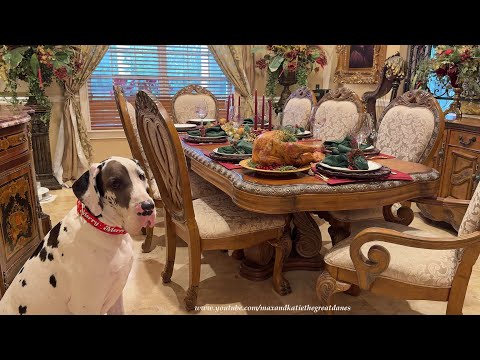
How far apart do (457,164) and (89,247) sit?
9.94 feet

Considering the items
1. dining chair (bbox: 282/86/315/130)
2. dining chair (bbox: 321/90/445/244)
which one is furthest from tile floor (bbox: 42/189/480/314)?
dining chair (bbox: 282/86/315/130)

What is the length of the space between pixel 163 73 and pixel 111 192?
4186 mm

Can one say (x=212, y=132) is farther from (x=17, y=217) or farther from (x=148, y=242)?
(x=17, y=217)

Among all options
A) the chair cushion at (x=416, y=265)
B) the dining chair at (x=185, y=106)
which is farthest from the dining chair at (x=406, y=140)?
the dining chair at (x=185, y=106)

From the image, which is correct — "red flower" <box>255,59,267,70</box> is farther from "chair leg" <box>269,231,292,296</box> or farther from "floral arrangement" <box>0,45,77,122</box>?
"chair leg" <box>269,231,292,296</box>

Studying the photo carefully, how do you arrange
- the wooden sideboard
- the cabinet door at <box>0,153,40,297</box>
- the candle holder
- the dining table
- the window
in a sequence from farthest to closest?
the window → the candle holder → the wooden sideboard → the cabinet door at <box>0,153,40,297</box> → the dining table

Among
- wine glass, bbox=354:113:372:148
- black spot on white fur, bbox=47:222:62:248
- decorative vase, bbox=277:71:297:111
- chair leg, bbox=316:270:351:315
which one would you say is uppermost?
decorative vase, bbox=277:71:297:111

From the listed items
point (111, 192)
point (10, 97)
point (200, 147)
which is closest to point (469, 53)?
point (200, 147)

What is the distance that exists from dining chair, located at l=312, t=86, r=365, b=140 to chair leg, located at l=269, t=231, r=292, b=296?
1.15 metres

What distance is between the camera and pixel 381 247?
1.45 m

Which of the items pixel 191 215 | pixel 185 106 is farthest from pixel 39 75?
pixel 191 215

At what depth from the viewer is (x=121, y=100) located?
2.56 metres

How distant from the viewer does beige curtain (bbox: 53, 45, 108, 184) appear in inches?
178

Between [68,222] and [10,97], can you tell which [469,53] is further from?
[10,97]
